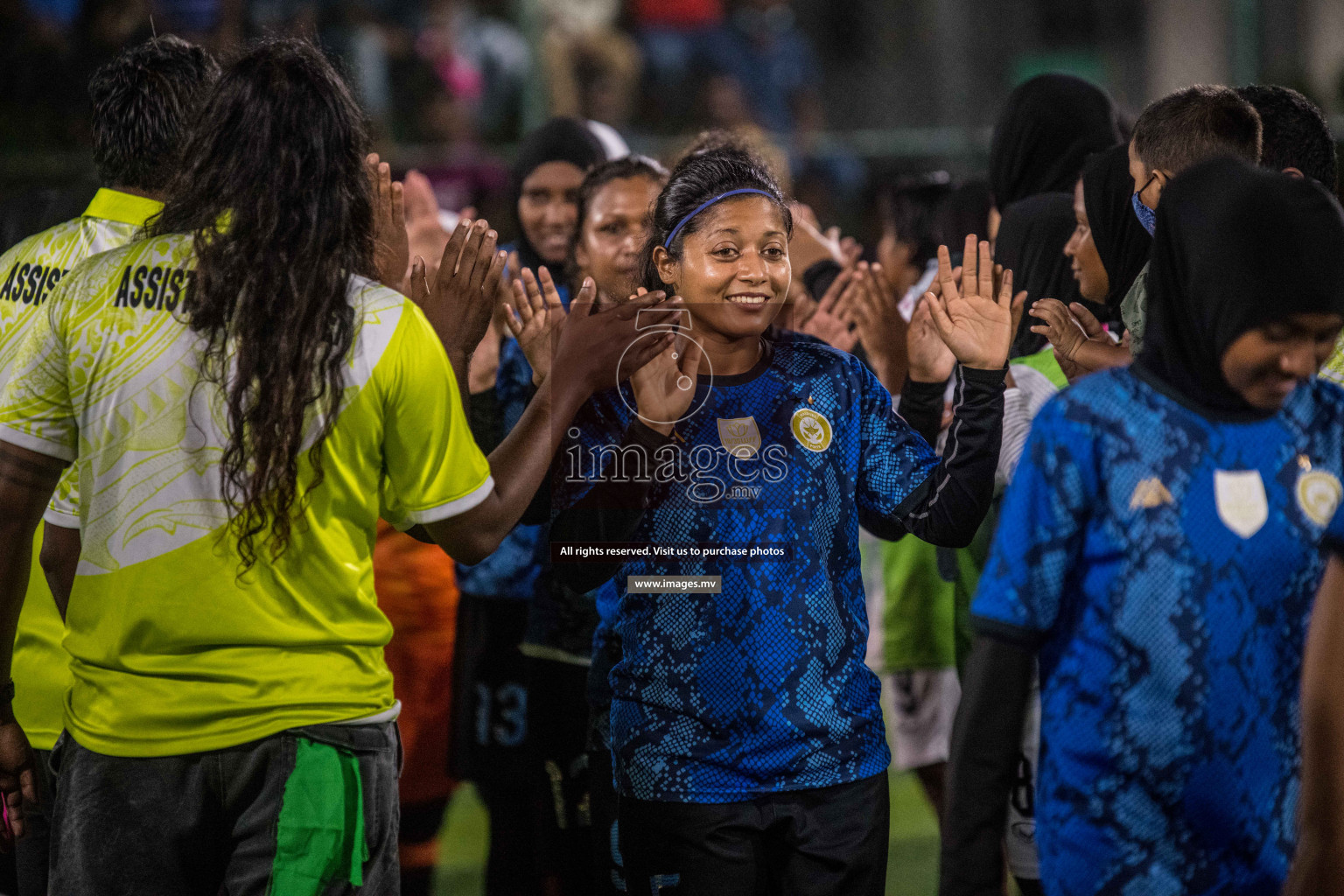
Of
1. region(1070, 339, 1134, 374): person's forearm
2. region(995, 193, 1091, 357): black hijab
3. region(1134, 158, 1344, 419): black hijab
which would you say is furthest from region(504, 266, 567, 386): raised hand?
region(995, 193, 1091, 357): black hijab

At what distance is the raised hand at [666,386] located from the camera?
7.76ft

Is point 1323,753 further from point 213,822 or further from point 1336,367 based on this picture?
point 213,822

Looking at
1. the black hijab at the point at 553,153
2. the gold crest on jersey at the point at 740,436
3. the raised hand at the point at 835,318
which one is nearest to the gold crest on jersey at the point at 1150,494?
the gold crest on jersey at the point at 740,436

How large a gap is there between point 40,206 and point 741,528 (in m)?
2.80

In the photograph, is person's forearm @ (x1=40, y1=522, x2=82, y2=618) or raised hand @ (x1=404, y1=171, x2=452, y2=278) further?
raised hand @ (x1=404, y1=171, x2=452, y2=278)

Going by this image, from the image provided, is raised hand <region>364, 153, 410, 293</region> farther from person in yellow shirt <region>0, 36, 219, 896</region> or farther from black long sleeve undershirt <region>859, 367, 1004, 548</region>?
black long sleeve undershirt <region>859, 367, 1004, 548</region>

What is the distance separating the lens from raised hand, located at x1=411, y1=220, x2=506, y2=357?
2.45 m

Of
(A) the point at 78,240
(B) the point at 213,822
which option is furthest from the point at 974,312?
(A) the point at 78,240

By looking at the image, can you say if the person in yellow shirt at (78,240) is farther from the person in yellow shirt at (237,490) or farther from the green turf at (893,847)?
the green turf at (893,847)

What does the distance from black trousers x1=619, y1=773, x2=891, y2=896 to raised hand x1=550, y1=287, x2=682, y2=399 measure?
743 mm

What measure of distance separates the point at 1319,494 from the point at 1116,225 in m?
1.25

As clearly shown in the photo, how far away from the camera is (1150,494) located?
1798mm

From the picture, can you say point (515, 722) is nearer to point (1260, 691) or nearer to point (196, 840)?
point (196, 840)

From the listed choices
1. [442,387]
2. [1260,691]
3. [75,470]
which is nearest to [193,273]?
[442,387]
